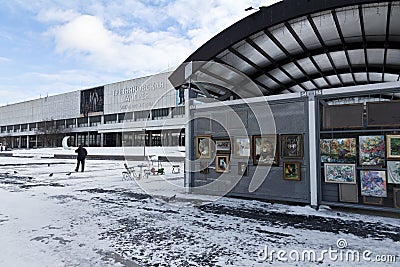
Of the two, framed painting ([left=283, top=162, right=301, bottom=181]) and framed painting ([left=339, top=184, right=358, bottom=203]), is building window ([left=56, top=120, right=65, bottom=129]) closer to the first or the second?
framed painting ([left=283, top=162, right=301, bottom=181])

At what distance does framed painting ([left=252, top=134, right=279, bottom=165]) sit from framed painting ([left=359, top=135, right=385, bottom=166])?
220 centimetres

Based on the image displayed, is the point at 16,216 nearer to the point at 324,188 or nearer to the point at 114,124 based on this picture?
the point at 324,188

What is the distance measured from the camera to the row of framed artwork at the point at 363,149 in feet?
22.3

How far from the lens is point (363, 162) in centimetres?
725

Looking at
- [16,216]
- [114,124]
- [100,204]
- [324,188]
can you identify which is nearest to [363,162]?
[324,188]

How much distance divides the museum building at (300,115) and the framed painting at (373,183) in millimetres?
22

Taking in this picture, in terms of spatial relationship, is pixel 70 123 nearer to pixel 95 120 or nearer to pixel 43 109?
pixel 95 120

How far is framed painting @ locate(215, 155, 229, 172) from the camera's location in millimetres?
9391

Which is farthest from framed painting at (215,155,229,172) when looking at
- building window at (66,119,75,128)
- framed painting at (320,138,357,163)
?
building window at (66,119,75,128)

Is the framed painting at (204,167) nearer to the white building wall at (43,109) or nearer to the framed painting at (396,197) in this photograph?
the framed painting at (396,197)

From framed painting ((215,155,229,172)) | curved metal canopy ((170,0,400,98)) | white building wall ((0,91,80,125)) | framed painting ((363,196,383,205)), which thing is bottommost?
framed painting ((363,196,383,205))

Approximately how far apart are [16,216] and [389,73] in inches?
586

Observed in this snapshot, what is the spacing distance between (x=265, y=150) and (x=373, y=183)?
2894 mm

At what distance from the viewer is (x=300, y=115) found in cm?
800
